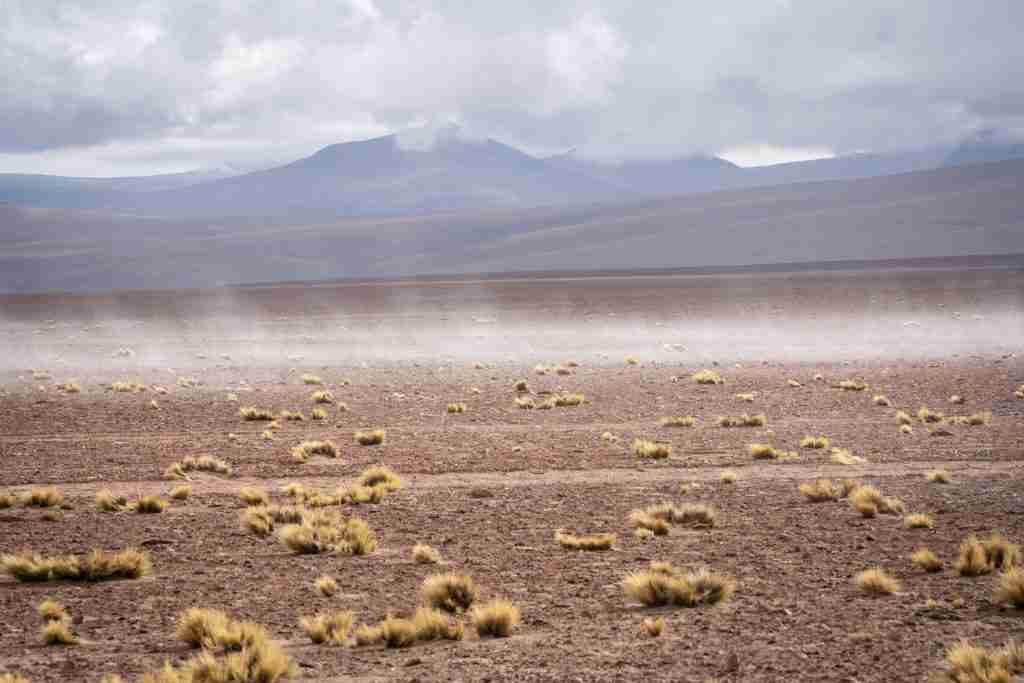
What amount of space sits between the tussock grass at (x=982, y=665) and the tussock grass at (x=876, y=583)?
5.90 ft

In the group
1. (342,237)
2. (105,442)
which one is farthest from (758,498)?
(342,237)

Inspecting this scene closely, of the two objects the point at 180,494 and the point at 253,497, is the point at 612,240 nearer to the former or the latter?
the point at 180,494

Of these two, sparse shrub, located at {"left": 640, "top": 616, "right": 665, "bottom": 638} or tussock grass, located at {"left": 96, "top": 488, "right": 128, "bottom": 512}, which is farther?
tussock grass, located at {"left": 96, "top": 488, "right": 128, "bottom": 512}

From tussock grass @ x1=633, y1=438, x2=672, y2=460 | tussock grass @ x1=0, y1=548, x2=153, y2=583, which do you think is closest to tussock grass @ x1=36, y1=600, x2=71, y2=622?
tussock grass @ x1=0, y1=548, x2=153, y2=583

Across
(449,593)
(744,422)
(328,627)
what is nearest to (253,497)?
(449,593)

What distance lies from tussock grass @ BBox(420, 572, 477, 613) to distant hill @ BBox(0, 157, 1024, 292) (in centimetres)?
9903

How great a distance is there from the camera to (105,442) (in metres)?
20.0

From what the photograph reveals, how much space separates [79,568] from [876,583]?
23.4ft

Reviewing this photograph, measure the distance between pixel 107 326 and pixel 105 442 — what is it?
131ft

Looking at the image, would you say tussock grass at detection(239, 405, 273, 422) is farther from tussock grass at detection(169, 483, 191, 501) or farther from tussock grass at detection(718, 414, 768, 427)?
tussock grass at detection(718, 414, 768, 427)

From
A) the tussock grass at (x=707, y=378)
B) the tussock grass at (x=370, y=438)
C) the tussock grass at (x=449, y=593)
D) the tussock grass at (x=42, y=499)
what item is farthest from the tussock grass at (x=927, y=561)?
the tussock grass at (x=707, y=378)

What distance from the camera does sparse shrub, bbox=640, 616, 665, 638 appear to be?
27.1 ft

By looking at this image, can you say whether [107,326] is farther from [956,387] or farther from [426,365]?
[956,387]

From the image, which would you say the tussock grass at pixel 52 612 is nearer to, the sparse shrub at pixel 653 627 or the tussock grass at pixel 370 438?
the sparse shrub at pixel 653 627
